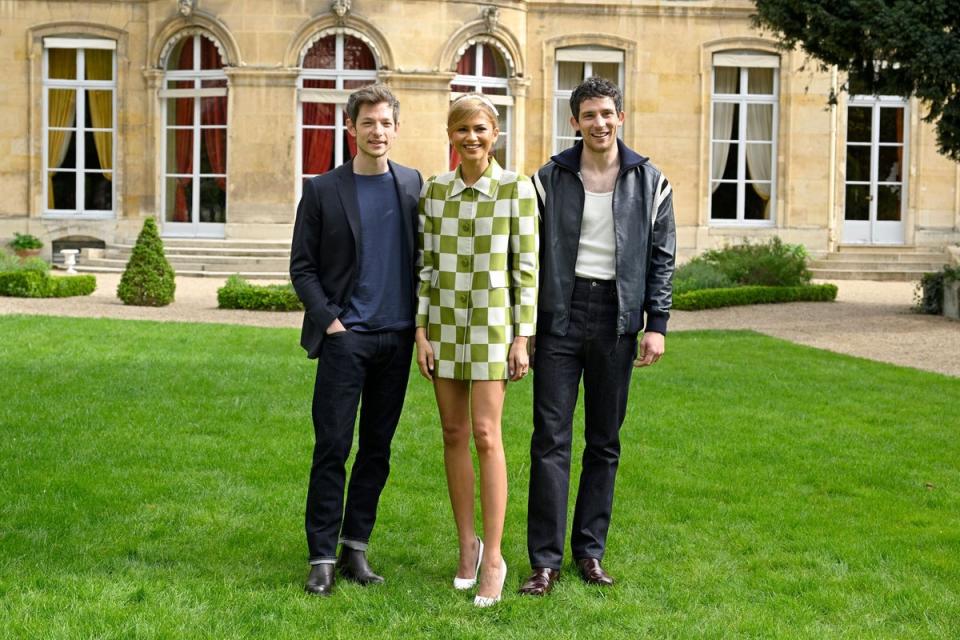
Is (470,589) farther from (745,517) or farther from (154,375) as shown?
(154,375)

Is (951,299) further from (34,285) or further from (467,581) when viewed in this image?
(467,581)

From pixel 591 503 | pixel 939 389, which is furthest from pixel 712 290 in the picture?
pixel 591 503

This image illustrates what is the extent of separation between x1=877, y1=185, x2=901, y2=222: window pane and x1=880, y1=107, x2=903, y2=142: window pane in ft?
2.86

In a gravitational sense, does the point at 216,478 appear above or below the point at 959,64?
below

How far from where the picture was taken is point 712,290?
681 inches

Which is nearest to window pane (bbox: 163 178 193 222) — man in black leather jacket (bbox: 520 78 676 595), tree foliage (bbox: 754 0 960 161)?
tree foliage (bbox: 754 0 960 161)

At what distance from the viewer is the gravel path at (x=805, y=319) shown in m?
13.1

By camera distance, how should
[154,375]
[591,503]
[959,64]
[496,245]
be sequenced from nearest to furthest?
[496,245] → [591,503] → [154,375] → [959,64]

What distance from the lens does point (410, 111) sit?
21.5 m

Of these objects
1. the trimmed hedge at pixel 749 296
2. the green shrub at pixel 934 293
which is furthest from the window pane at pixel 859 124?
the green shrub at pixel 934 293

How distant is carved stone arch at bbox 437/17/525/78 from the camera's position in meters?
21.8

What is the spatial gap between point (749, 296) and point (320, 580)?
44.0 feet

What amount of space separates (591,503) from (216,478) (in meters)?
2.31

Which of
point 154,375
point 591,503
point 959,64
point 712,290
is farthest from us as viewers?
point 712,290
